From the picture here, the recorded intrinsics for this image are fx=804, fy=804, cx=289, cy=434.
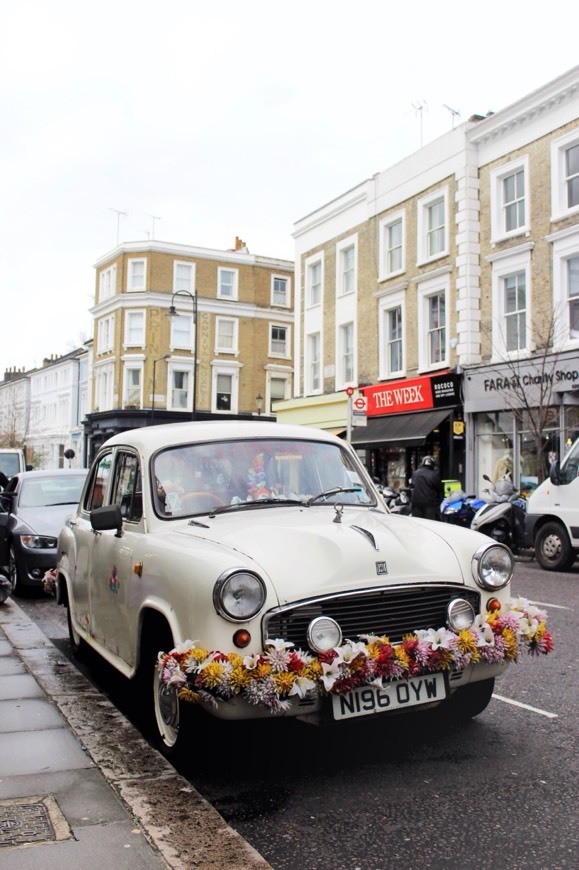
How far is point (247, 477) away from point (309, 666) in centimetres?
156

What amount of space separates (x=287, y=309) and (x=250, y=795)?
50.6 metres

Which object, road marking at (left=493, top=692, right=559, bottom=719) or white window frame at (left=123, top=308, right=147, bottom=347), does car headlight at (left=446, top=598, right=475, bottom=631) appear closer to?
road marking at (left=493, top=692, right=559, bottom=719)

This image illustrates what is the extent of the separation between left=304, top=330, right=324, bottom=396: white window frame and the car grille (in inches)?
1052

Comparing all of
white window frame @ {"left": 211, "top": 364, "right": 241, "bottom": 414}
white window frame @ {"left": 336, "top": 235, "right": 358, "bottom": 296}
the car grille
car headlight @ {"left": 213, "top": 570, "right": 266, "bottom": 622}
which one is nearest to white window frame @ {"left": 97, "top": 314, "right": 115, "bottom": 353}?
white window frame @ {"left": 211, "top": 364, "right": 241, "bottom": 414}

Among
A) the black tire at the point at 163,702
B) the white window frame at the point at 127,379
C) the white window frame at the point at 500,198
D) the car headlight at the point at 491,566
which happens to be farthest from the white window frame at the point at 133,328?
the car headlight at the point at 491,566

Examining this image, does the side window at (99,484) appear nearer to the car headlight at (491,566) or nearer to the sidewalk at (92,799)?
the sidewalk at (92,799)

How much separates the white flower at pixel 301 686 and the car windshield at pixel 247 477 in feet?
4.51

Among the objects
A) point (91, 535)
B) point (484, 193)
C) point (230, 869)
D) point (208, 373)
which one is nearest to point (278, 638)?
point (230, 869)

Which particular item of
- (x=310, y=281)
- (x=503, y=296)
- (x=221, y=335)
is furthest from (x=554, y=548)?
(x=221, y=335)

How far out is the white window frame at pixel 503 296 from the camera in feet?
68.9

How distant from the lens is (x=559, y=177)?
20.3 metres

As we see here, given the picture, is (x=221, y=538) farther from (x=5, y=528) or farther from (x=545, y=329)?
(x=545, y=329)

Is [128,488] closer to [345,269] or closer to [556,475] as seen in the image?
[556,475]

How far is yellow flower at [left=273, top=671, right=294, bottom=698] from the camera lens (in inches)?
133
